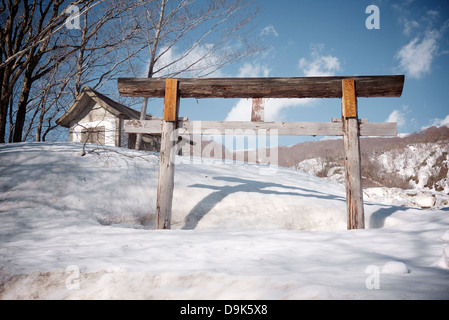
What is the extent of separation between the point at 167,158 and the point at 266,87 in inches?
89.5

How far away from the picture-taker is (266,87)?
4516 mm

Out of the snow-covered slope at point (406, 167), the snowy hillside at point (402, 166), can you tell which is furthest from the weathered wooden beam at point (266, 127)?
the snowy hillside at point (402, 166)

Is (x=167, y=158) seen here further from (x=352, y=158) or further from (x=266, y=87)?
(x=352, y=158)

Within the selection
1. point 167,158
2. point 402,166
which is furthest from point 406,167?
point 167,158

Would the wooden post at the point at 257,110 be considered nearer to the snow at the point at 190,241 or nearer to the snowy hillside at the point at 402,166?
the snow at the point at 190,241

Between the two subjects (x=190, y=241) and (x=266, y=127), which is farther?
(x=266, y=127)

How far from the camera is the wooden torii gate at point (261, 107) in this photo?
13.6ft

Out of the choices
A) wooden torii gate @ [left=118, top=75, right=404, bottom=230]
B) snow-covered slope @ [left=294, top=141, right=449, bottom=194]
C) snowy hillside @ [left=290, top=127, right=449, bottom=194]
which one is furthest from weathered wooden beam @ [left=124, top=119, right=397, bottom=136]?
snowy hillside @ [left=290, top=127, right=449, bottom=194]

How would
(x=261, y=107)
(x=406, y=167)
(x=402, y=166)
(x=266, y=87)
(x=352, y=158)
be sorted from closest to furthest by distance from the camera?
1. (x=352, y=158)
2. (x=266, y=87)
3. (x=261, y=107)
4. (x=406, y=167)
5. (x=402, y=166)

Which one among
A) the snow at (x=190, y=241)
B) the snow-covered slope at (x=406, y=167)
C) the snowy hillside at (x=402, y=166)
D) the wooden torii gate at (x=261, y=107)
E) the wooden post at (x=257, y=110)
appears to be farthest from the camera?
the snowy hillside at (x=402, y=166)

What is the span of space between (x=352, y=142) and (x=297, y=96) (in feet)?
4.36

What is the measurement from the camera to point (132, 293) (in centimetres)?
174

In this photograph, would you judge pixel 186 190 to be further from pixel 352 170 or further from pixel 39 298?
pixel 39 298
